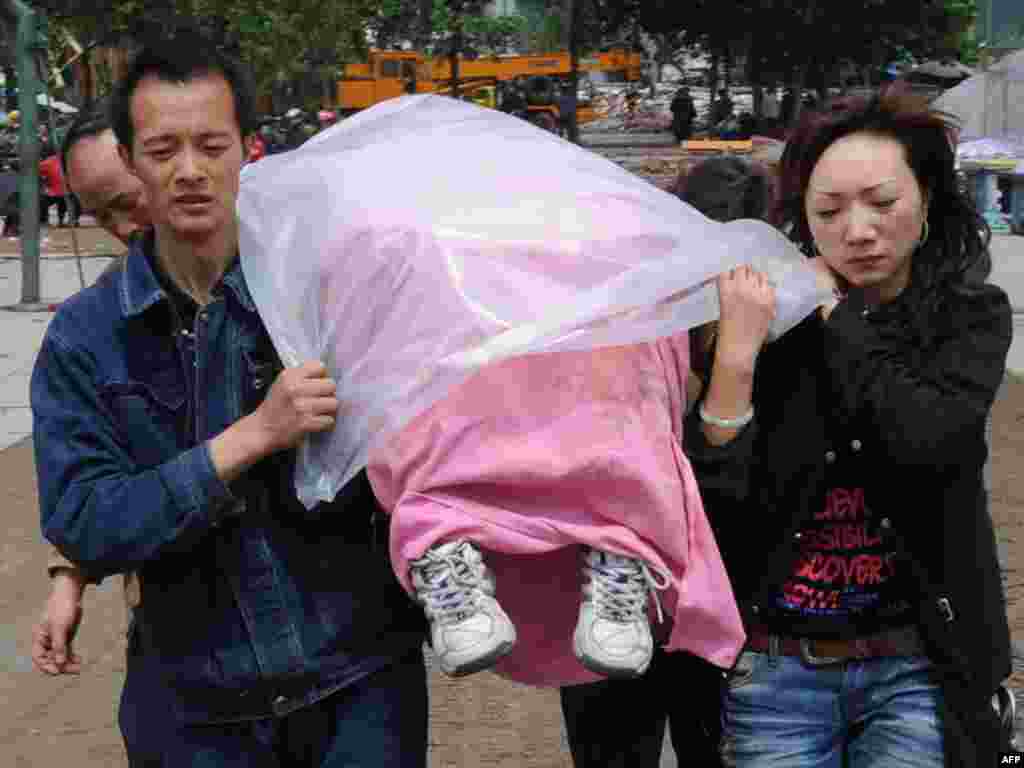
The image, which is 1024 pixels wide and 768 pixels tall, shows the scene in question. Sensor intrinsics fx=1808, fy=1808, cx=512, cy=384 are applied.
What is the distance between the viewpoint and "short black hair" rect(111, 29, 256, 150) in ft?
8.48

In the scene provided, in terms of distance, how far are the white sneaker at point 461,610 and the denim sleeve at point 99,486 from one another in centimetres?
36

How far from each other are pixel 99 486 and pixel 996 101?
26.7 m

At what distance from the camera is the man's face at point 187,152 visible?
2547 millimetres

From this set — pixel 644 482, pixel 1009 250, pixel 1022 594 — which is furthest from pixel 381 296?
pixel 1009 250

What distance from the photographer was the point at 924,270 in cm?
274

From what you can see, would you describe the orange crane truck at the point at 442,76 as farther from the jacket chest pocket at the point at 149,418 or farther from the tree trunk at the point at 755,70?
the jacket chest pocket at the point at 149,418

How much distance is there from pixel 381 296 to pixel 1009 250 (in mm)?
17806

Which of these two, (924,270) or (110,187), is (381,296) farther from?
(110,187)

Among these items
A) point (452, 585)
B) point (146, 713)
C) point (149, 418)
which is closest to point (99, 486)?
point (149, 418)

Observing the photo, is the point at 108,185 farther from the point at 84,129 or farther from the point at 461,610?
the point at 461,610

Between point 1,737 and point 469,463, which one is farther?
point 1,737

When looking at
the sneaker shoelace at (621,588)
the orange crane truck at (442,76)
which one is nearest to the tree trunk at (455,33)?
the orange crane truck at (442,76)

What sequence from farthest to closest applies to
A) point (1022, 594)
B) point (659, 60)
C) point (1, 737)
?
point (659, 60) < point (1022, 594) < point (1, 737)

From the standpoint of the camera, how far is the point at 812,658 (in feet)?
9.02
